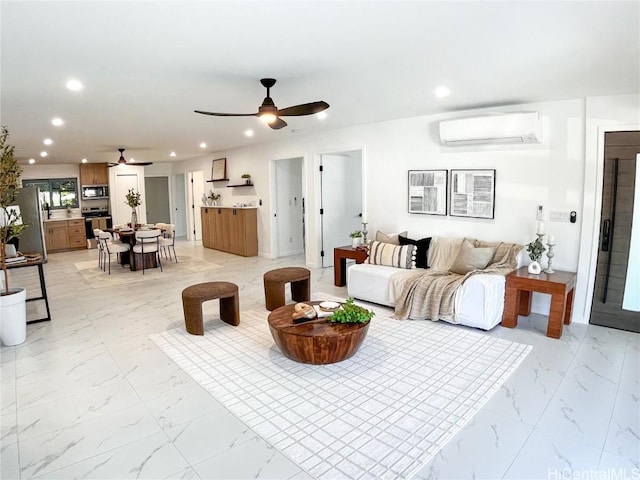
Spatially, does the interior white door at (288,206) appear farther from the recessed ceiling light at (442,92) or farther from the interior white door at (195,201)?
the recessed ceiling light at (442,92)

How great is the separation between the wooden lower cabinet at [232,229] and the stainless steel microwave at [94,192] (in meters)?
3.29

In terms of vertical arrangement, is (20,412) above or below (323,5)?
below

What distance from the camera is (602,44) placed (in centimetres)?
262

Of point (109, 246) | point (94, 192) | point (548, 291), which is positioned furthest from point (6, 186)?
point (94, 192)

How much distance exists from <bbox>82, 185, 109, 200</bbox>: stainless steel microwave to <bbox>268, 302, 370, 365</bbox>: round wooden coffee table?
964cm

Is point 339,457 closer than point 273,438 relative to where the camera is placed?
Yes

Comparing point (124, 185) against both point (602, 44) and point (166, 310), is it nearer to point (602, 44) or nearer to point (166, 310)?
point (166, 310)

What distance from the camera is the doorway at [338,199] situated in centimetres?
709

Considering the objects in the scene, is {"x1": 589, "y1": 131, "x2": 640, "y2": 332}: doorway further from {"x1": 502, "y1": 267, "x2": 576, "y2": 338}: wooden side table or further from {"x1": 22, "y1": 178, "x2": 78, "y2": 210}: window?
{"x1": 22, "y1": 178, "x2": 78, "y2": 210}: window

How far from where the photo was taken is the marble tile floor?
2.17 meters

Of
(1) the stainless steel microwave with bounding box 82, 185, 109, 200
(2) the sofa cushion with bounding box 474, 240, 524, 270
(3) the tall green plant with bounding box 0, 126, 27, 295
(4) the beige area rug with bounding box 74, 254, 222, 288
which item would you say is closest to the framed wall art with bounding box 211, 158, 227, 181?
(4) the beige area rug with bounding box 74, 254, 222, 288

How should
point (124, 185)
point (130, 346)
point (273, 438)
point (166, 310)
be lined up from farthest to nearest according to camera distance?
point (124, 185) → point (166, 310) → point (130, 346) → point (273, 438)

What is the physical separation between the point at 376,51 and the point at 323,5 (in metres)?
0.82

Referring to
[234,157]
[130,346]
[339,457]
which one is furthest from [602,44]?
[234,157]
